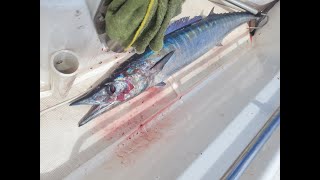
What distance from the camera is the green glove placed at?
1.73 m

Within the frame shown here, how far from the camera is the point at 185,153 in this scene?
2.03 meters

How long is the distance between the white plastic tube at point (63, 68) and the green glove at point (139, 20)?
0.29m

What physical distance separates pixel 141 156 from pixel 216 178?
0.46m

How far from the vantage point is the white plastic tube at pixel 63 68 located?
1705 millimetres

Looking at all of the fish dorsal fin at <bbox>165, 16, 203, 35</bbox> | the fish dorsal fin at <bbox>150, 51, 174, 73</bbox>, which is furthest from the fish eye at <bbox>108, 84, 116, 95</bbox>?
the fish dorsal fin at <bbox>165, 16, 203, 35</bbox>

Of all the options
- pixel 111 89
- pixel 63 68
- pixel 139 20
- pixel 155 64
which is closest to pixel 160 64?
pixel 155 64

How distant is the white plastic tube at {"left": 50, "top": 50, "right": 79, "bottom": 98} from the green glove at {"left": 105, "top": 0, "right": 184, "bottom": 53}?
11.3 inches

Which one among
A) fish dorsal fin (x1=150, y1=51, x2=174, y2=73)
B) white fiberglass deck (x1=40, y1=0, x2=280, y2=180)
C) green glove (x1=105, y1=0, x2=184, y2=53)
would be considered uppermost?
green glove (x1=105, y1=0, x2=184, y2=53)

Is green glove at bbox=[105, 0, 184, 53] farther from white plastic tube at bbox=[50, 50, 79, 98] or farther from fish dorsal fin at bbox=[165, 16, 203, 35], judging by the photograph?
fish dorsal fin at bbox=[165, 16, 203, 35]

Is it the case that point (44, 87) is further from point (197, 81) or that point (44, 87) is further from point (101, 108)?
point (197, 81)

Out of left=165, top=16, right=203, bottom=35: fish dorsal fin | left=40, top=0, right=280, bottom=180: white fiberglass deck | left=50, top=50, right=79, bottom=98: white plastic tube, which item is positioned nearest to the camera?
left=50, top=50, right=79, bottom=98: white plastic tube

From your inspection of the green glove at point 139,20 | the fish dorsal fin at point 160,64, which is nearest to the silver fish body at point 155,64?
the fish dorsal fin at point 160,64

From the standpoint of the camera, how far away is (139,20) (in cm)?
176

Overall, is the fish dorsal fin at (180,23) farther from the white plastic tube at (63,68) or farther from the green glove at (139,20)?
the white plastic tube at (63,68)
